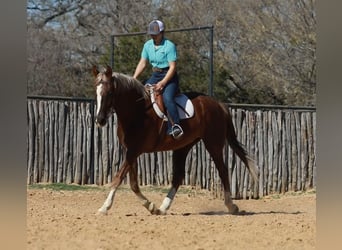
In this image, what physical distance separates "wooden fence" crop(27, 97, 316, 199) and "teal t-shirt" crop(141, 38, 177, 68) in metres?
3.63

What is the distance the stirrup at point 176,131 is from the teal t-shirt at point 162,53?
29.5 inches

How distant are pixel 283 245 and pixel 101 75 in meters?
3.08

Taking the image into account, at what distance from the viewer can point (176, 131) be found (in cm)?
796

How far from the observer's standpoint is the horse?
7.41m

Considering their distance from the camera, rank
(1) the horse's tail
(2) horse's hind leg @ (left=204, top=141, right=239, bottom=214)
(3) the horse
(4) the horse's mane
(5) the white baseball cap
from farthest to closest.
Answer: (1) the horse's tail, (2) horse's hind leg @ (left=204, top=141, right=239, bottom=214), (5) the white baseball cap, (4) the horse's mane, (3) the horse

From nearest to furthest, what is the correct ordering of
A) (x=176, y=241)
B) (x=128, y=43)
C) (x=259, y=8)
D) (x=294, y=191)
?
1. (x=176, y=241)
2. (x=294, y=191)
3. (x=128, y=43)
4. (x=259, y=8)

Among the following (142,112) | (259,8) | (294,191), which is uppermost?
(259,8)

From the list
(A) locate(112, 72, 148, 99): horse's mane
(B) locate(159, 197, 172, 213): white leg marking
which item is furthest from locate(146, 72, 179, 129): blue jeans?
(B) locate(159, 197, 172, 213): white leg marking

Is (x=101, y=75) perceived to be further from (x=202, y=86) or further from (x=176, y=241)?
(x=202, y=86)

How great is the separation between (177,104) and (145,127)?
54 centimetres

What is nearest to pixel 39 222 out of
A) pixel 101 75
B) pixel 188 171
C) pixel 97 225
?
pixel 97 225

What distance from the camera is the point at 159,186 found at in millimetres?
11797

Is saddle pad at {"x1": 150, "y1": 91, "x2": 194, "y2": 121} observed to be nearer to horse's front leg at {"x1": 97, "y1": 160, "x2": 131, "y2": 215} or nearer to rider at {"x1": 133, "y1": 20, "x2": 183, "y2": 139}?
rider at {"x1": 133, "y1": 20, "x2": 183, "y2": 139}

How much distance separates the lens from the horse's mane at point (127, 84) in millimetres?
7613
